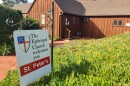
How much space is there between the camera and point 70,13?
90.0ft

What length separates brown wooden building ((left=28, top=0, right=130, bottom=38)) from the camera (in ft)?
86.9

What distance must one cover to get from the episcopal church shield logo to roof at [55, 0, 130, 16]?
23301 millimetres

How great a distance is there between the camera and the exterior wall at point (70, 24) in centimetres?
2653

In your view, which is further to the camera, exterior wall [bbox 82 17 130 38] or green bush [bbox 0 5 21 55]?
exterior wall [bbox 82 17 130 38]

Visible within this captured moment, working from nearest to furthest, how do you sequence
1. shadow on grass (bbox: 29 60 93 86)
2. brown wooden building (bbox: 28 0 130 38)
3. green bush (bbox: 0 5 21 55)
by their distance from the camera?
shadow on grass (bbox: 29 60 93 86), green bush (bbox: 0 5 21 55), brown wooden building (bbox: 28 0 130 38)

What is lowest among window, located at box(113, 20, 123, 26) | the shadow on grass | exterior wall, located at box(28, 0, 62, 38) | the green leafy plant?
the green leafy plant

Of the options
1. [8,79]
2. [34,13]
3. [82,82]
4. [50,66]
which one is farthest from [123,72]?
[34,13]

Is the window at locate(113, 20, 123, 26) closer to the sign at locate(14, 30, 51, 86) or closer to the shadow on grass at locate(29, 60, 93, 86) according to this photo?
the shadow on grass at locate(29, 60, 93, 86)

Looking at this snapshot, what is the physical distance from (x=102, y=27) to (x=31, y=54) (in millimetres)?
26284

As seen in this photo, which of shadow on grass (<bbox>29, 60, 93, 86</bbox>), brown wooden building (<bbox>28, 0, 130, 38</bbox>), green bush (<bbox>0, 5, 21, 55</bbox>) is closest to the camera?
shadow on grass (<bbox>29, 60, 93, 86</bbox>)

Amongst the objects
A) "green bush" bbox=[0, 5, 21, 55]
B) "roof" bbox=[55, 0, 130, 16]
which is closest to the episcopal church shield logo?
"green bush" bbox=[0, 5, 21, 55]

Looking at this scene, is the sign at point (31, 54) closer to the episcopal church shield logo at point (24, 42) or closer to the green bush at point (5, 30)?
the episcopal church shield logo at point (24, 42)

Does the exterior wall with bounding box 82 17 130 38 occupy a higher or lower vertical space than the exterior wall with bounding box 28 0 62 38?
lower

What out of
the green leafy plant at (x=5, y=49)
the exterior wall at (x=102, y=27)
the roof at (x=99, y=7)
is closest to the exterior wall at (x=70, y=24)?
the roof at (x=99, y=7)
